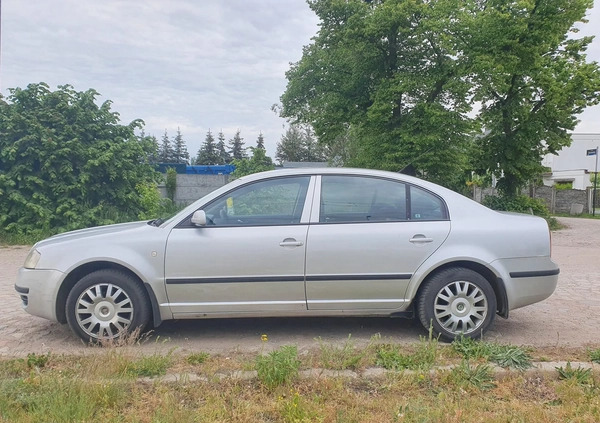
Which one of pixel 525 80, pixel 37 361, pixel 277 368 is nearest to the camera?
pixel 277 368

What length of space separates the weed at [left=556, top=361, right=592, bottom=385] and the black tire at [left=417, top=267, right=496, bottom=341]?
818mm

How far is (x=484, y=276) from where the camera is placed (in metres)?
4.29

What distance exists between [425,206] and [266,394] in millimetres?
2295

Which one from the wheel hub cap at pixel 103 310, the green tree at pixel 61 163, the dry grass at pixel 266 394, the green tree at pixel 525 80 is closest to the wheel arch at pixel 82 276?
the wheel hub cap at pixel 103 310

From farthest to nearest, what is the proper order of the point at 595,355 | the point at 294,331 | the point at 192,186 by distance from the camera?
1. the point at 192,186
2. the point at 294,331
3. the point at 595,355

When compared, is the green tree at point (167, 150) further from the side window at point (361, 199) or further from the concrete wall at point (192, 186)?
the side window at point (361, 199)

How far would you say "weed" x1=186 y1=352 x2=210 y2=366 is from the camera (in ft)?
12.1

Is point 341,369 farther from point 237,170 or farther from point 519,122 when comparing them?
point 519,122

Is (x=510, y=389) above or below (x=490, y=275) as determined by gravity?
below

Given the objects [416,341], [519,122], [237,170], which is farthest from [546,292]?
[519,122]

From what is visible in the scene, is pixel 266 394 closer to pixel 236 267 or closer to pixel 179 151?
pixel 236 267

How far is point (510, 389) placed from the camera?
3.24m

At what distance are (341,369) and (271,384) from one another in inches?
23.5

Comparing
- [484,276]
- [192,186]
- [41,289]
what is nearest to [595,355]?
[484,276]
